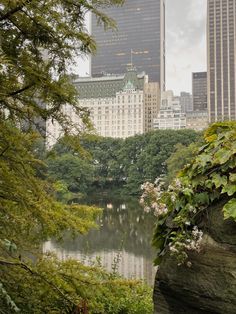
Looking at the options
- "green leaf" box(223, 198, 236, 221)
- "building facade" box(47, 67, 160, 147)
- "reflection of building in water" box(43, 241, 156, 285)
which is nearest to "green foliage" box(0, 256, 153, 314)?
"green leaf" box(223, 198, 236, 221)

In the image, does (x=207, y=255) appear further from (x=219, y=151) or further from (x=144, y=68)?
(x=144, y=68)

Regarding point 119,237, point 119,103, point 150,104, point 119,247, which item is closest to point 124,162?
point 119,237

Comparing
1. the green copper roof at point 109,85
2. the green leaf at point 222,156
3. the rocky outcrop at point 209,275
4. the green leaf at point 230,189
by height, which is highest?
the green copper roof at point 109,85

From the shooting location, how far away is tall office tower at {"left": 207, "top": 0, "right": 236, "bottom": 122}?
5379 inches

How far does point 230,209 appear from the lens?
111 inches

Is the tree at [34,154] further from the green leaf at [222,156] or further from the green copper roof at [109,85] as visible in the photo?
the green copper roof at [109,85]

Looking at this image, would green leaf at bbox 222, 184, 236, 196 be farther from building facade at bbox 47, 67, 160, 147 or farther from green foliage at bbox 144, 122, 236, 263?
building facade at bbox 47, 67, 160, 147

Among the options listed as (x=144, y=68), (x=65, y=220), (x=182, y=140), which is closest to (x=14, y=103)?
(x=65, y=220)

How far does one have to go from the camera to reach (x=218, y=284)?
286 cm

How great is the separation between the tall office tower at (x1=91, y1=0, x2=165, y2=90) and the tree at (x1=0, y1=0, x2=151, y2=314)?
186 meters

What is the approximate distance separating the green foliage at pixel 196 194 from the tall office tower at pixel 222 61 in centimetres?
13050

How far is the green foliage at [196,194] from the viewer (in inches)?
117

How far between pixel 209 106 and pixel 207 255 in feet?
450

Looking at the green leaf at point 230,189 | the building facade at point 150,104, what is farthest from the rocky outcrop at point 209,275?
the building facade at point 150,104
